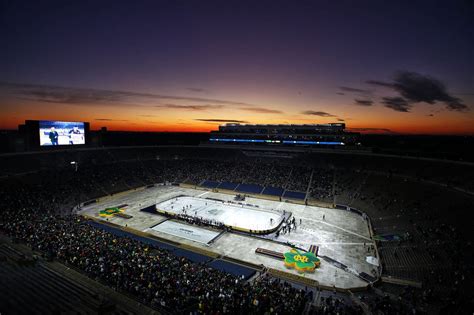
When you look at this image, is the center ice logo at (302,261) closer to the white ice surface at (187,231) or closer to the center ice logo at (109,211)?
the white ice surface at (187,231)

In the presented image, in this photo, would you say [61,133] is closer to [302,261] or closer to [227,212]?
[227,212]

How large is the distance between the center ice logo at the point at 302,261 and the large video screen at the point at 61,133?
4720 cm

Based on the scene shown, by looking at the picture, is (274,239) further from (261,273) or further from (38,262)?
(38,262)

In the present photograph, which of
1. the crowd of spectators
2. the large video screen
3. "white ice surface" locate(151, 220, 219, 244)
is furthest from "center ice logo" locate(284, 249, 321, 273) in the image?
the large video screen

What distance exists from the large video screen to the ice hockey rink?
1534 cm

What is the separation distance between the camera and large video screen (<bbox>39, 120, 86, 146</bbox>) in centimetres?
4406

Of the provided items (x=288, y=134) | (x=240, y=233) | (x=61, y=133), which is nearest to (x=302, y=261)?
(x=240, y=233)

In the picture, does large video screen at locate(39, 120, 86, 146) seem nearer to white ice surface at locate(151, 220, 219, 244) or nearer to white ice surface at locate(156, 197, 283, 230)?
white ice surface at locate(156, 197, 283, 230)

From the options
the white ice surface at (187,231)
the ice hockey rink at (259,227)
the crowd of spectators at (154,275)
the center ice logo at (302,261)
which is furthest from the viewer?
the white ice surface at (187,231)

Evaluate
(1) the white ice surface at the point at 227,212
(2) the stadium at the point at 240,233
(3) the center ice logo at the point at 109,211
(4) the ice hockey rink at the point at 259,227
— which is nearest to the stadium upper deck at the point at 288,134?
(2) the stadium at the point at 240,233

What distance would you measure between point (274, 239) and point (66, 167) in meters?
45.2

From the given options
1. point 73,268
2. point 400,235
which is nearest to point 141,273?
point 73,268

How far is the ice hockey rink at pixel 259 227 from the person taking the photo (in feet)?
75.0

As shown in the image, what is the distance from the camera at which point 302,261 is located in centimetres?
2233
